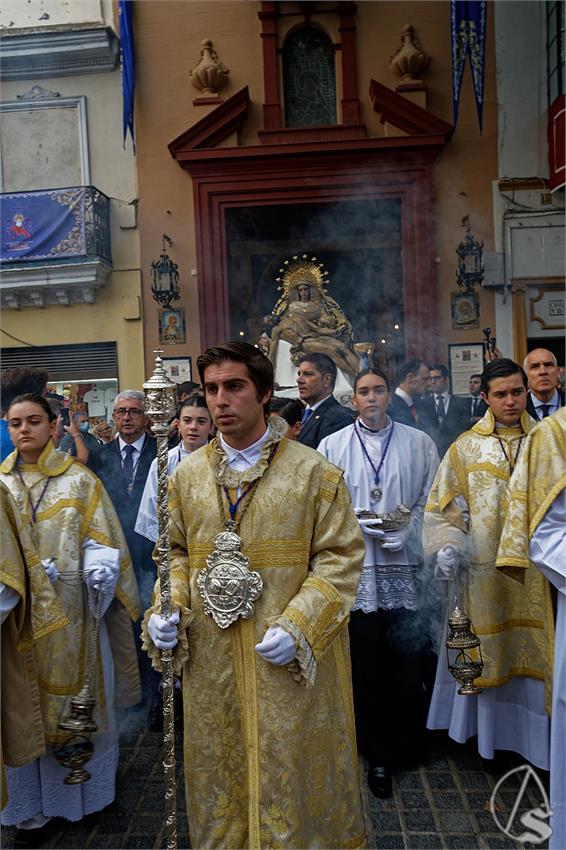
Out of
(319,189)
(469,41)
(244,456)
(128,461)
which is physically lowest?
(128,461)

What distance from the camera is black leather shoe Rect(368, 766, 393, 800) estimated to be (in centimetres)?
354

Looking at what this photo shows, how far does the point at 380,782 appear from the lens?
3.57m

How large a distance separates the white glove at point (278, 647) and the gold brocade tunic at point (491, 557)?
5.11ft

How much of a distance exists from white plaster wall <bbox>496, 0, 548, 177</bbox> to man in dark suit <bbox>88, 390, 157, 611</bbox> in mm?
6964

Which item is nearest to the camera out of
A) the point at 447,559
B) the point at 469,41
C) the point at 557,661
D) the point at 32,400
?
the point at 557,661

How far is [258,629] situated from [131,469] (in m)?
2.56

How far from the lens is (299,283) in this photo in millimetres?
10234

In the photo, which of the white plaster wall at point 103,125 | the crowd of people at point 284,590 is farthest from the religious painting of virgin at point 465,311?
the crowd of people at point 284,590

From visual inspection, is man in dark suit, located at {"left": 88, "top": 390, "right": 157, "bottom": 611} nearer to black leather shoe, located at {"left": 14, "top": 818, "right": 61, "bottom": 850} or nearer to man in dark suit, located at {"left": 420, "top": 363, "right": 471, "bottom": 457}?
black leather shoe, located at {"left": 14, "top": 818, "right": 61, "bottom": 850}

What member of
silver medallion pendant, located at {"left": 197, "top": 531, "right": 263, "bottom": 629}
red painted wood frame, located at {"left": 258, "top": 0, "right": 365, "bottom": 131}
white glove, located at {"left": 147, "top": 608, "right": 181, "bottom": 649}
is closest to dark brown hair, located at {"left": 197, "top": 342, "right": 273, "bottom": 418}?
silver medallion pendant, located at {"left": 197, "top": 531, "right": 263, "bottom": 629}

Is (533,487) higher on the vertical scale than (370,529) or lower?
higher

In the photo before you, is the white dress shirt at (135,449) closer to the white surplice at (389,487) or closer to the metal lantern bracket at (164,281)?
the white surplice at (389,487)

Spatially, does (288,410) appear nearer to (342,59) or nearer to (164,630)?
(164,630)

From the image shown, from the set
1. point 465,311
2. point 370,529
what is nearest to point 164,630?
point 370,529
